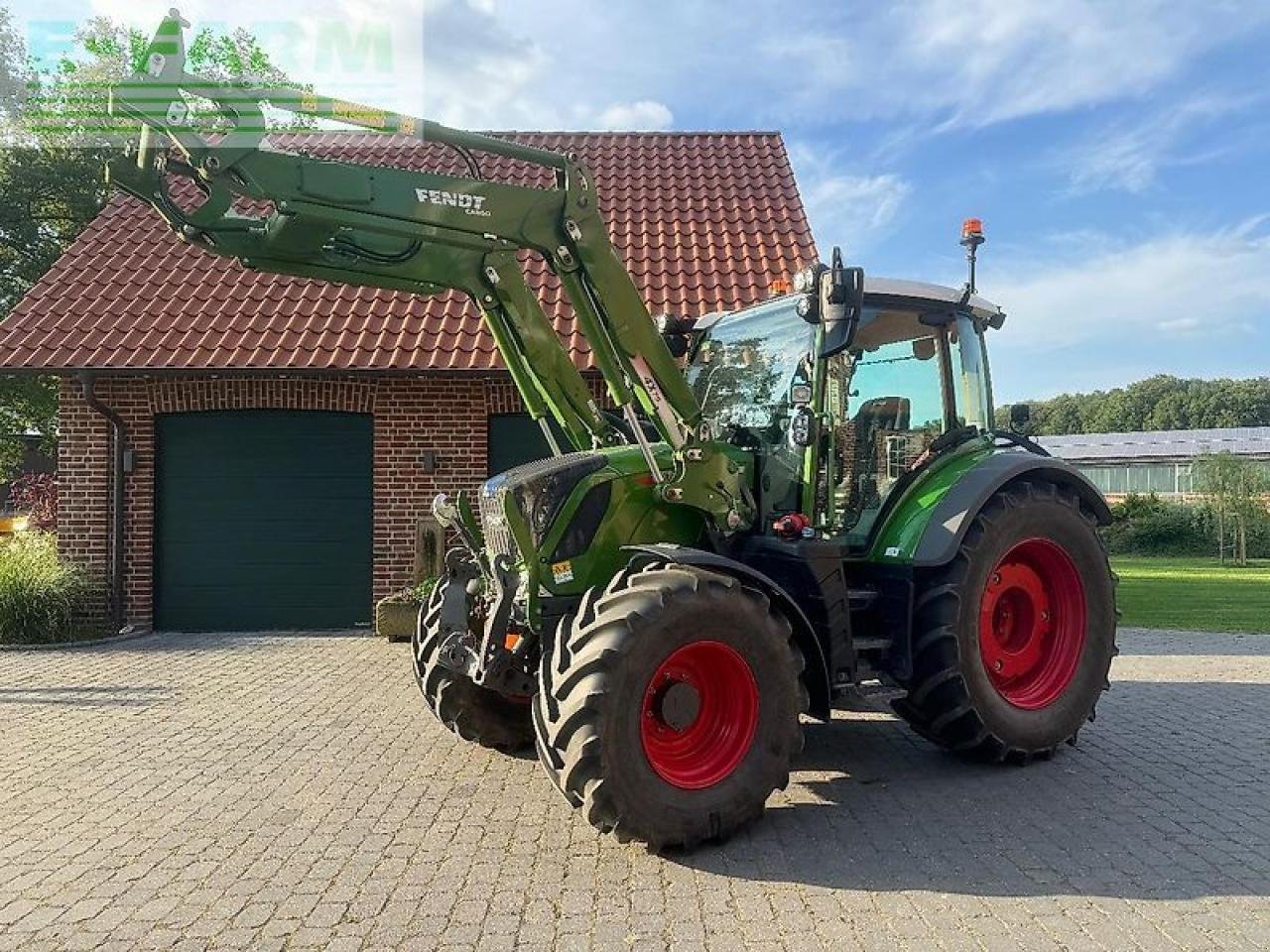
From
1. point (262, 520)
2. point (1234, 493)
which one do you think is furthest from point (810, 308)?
point (1234, 493)

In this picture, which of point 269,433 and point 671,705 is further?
point 269,433

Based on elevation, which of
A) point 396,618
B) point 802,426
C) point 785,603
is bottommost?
point 396,618

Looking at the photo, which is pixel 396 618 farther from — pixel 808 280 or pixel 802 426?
pixel 808 280

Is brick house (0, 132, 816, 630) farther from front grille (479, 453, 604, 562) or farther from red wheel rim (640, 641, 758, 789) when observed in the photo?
red wheel rim (640, 641, 758, 789)

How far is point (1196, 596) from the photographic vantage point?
1527cm

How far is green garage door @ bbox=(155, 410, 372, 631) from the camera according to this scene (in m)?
9.95

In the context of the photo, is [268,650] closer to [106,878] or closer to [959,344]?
[106,878]

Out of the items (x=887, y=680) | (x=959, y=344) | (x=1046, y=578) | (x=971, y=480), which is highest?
(x=959, y=344)

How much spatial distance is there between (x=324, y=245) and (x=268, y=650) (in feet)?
19.1

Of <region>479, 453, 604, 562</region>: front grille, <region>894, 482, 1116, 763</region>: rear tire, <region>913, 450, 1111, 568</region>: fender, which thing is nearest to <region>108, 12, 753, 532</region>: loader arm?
<region>479, 453, 604, 562</region>: front grille

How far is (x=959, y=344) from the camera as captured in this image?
18.5ft

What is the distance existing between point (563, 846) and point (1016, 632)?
3.01 meters

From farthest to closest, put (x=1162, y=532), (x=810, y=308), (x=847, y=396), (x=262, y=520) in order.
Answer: (x=1162, y=532) → (x=262, y=520) → (x=847, y=396) → (x=810, y=308)

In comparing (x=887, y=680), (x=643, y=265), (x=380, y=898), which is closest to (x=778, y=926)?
(x=380, y=898)
